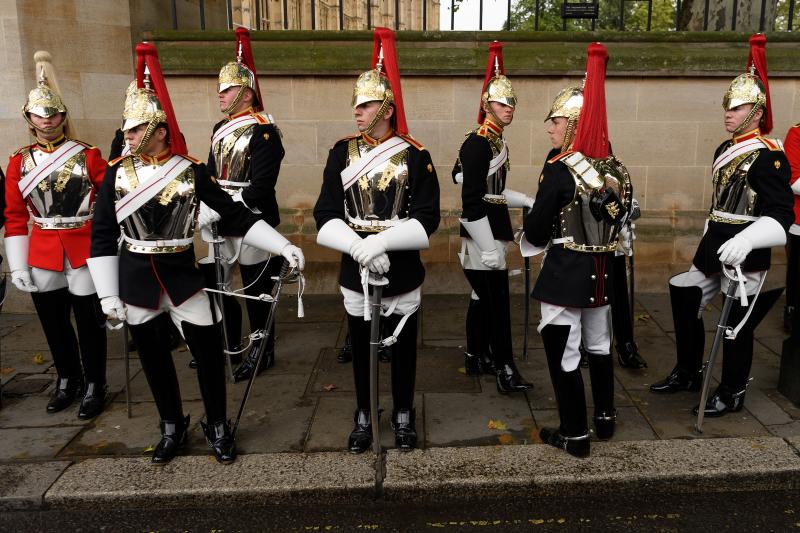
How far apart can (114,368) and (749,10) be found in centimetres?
785

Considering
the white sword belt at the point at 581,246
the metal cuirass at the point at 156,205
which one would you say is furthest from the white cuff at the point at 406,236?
the metal cuirass at the point at 156,205

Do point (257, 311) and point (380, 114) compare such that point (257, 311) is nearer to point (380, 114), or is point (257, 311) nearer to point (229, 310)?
point (229, 310)

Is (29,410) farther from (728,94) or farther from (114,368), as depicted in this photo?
(728,94)

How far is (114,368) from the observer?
18.5 ft

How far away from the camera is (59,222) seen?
4723mm

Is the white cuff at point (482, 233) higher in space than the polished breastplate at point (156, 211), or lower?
lower

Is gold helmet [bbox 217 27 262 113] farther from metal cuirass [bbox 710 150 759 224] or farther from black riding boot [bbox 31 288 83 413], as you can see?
metal cuirass [bbox 710 150 759 224]

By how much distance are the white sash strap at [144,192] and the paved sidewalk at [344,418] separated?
148 centimetres

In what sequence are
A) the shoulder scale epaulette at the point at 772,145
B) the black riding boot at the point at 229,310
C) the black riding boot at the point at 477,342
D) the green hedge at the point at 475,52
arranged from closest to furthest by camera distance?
1. the shoulder scale epaulette at the point at 772,145
2. the black riding boot at the point at 477,342
3. the black riding boot at the point at 229,310
4. the green hedge at the point at 475,52

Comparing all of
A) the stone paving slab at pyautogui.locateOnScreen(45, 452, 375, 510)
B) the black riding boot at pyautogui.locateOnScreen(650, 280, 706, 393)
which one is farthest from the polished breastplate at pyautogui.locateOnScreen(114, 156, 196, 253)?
the black riding boot at pyautogui.locateOnScreen(650, 280, 706, 393)

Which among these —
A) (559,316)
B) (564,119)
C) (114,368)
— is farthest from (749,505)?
(114,368)

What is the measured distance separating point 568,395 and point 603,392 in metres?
0.31

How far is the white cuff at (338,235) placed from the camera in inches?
149

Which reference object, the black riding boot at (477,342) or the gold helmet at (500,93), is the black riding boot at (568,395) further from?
the gold helmet at (500,93)
